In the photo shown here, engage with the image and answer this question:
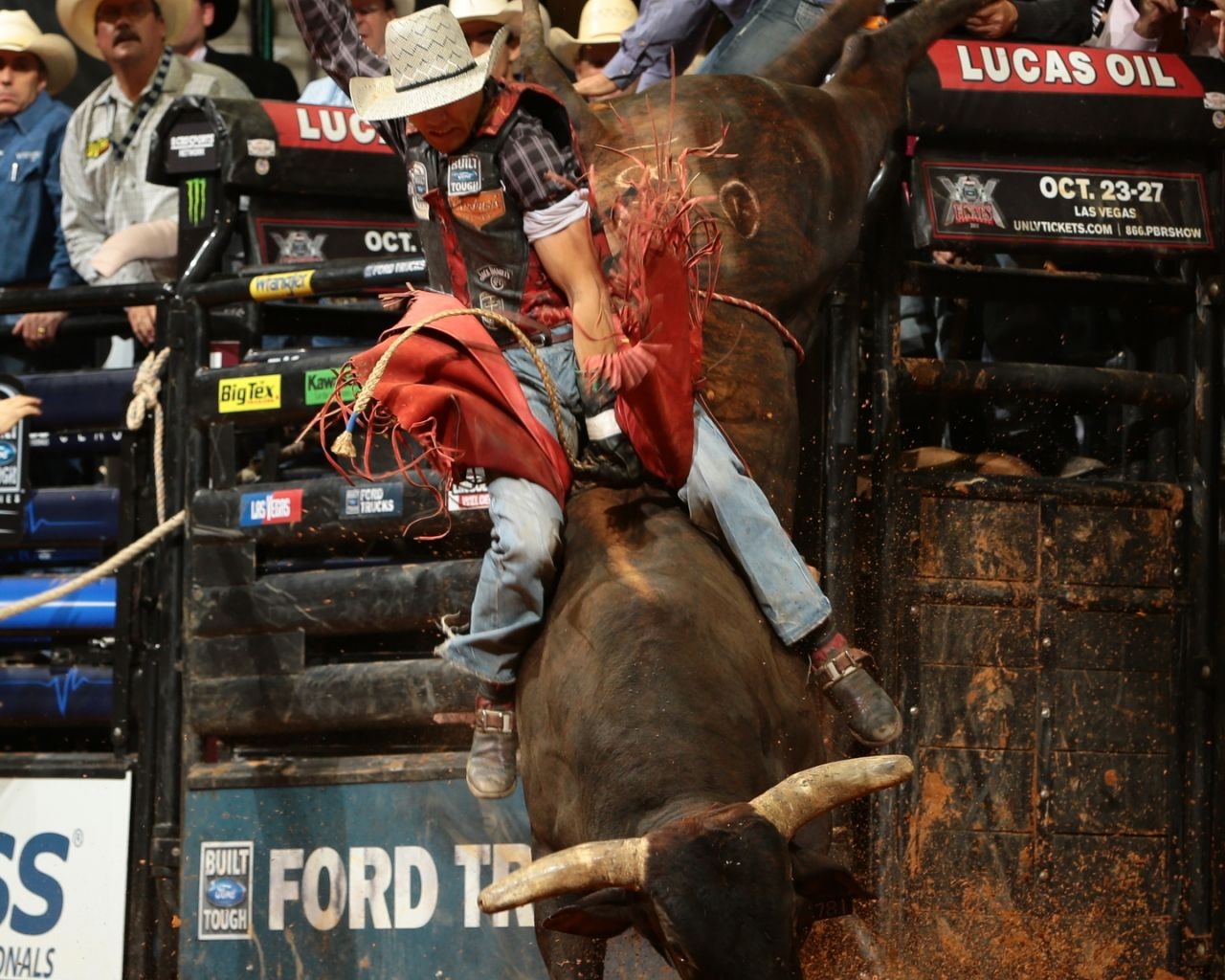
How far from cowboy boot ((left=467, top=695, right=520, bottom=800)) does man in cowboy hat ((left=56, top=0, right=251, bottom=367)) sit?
132 inches

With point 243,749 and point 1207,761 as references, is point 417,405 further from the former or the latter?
point 1207,761

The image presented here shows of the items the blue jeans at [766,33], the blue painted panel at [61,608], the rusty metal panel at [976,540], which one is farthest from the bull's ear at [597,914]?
the blue jeans at [766,33]

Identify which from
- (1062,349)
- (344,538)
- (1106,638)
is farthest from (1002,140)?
(344,538)

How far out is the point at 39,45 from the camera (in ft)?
28.2

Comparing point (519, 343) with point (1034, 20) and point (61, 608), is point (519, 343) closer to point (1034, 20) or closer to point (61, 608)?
point (1034, 20)

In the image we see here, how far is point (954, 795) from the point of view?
5.51 meters

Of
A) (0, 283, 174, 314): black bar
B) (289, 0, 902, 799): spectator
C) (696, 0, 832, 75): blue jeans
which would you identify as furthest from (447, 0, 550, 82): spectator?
(289, 0, 902, 799): spectator

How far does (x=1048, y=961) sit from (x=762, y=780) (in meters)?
1.89

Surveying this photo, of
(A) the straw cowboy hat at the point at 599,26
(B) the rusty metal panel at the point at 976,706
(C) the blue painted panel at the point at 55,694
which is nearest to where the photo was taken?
(B) the rusty metal panel at the point at 976,706

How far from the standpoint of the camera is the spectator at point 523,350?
176 inches

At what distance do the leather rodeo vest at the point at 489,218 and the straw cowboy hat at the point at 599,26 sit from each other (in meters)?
3.33

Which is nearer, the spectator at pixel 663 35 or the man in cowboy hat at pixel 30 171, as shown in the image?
the spectator at pixel 663 35

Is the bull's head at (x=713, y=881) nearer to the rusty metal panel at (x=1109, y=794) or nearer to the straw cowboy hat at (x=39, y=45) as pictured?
the rusty metal panel at (x=1109, y=794)

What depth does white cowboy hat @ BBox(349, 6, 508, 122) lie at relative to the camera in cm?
447
